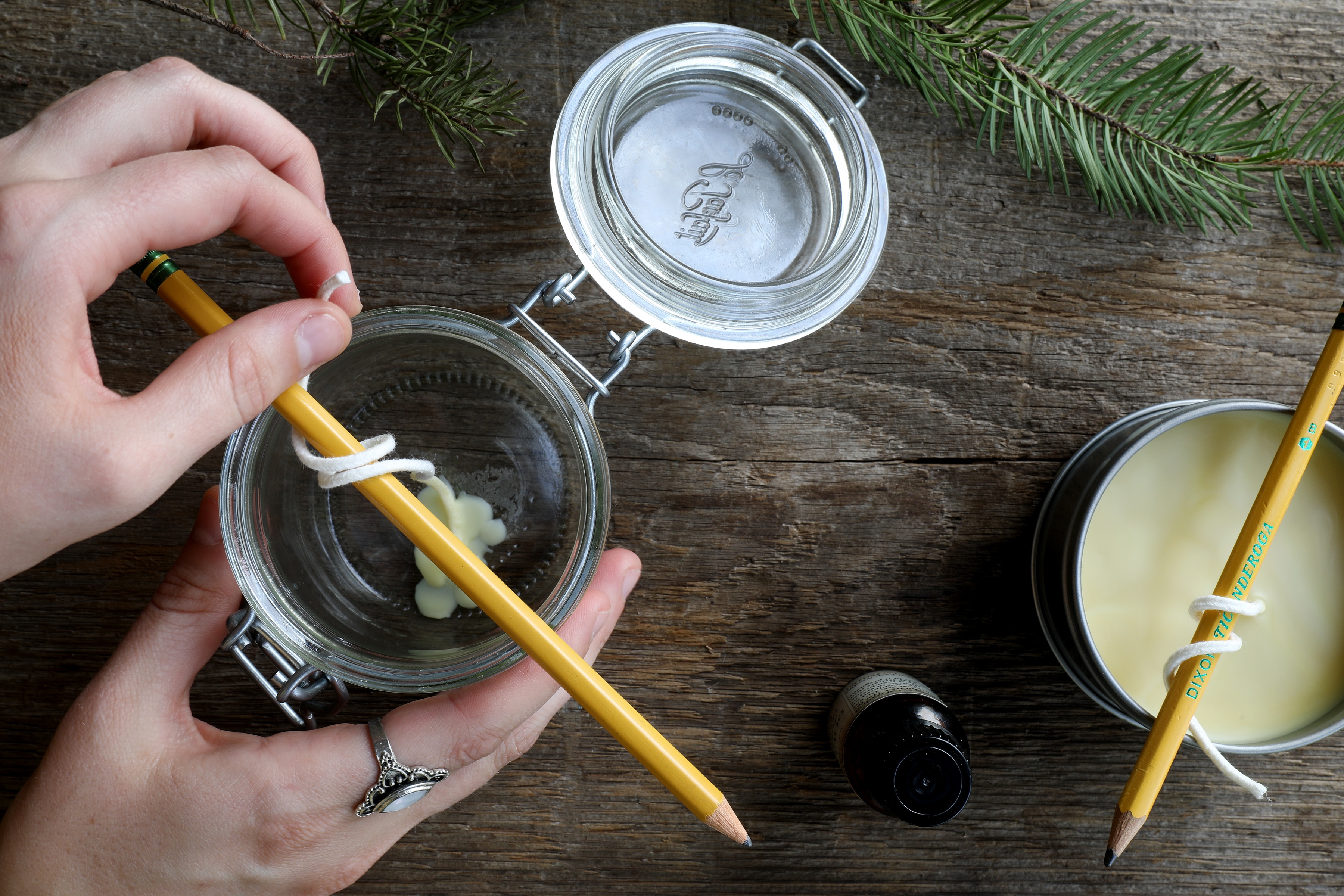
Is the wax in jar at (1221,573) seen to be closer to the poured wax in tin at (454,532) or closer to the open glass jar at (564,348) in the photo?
the open glass jar at (564,348)

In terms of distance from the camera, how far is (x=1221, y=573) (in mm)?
544

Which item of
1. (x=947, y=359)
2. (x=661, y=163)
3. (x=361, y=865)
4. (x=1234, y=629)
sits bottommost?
(x=361, y=865)

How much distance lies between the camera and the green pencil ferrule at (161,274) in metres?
0.43

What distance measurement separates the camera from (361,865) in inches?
21.2

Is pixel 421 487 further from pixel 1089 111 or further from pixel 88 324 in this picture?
pixel 1089 111

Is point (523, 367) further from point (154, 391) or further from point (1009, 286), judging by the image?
point (1009, 286)

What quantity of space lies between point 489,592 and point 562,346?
211mm

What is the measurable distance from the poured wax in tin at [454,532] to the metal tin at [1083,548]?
1.24 feet

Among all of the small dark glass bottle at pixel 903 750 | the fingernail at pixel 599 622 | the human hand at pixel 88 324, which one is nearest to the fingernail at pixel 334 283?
the human hand at pixel 88 324

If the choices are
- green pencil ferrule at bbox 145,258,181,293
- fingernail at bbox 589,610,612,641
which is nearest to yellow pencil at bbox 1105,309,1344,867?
fingernail at bbox 589,610,612,641

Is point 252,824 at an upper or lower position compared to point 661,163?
lower

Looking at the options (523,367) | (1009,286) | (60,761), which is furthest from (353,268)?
(1009,286)

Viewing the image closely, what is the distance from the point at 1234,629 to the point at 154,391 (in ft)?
2.18

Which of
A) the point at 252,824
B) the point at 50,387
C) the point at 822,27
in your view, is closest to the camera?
the point at 50,387
